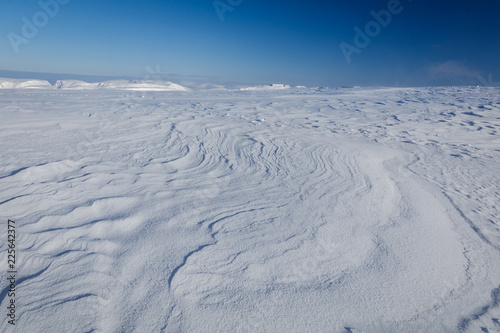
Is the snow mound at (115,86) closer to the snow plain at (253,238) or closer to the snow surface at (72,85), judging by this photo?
the snow surface at (72,85)

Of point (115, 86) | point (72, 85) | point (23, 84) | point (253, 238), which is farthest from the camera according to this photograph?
point (115, 86)

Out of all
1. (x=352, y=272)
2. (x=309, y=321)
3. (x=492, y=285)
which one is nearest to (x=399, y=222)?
(x=492, y=285)

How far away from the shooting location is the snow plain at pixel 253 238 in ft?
5.25

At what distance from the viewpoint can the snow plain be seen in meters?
1.60

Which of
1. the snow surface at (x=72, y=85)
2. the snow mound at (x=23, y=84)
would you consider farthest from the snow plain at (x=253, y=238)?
the snow mound at (x=23, y=84)

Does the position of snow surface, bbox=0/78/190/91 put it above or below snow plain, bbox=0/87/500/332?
below

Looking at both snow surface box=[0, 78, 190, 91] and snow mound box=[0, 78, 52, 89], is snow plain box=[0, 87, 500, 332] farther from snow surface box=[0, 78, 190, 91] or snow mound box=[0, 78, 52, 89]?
snow mound box=[0, 78, 52, 89]

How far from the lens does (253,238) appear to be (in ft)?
7.53

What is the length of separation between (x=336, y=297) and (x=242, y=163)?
8.96 feet

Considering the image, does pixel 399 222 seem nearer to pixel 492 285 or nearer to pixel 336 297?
pixel 492 285

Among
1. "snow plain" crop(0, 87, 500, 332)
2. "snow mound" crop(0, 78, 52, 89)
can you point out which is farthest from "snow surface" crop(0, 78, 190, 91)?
"snow plain" crop(0, 87, 500, 332)

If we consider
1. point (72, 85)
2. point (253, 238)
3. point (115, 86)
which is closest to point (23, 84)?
point (72, 85)

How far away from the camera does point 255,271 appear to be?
192 cm

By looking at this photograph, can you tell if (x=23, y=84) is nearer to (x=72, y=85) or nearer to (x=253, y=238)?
(x=72, y=85)
